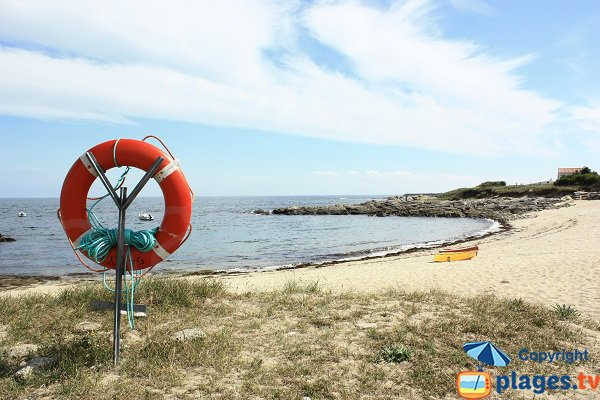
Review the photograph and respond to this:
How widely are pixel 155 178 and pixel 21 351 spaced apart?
7.29ft

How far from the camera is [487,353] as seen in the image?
4.06m

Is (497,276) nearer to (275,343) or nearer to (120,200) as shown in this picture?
(275,343)

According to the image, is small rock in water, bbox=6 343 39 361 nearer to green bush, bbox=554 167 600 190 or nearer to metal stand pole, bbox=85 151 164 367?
metal stand pole, bbox=85 151 164 367

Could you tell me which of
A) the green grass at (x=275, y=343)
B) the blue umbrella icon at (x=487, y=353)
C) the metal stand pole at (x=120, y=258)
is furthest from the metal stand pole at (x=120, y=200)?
the blue umbrella icon at (x=487, y=353)

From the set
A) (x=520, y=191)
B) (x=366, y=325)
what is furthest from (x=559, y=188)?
(x=366, y=325)

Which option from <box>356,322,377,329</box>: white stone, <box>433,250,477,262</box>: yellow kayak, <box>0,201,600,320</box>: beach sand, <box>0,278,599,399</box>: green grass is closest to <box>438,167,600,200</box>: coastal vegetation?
<box>0,201,600,320</box>: beach sand

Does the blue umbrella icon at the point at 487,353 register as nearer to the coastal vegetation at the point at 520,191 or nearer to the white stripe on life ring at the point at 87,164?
the white stripe on life ring at the point at 87,164

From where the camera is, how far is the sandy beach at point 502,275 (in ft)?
26.2

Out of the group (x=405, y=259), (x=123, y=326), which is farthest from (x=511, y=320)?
(x=405, y=259)

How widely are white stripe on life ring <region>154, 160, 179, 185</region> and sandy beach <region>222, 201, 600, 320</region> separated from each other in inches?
178

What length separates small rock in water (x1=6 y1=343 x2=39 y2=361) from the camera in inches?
158

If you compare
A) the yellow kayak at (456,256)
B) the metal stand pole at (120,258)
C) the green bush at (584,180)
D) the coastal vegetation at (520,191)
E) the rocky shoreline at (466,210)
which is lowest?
the yellow kayak at (456,256)

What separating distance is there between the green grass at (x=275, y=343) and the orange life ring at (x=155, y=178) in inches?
38.2

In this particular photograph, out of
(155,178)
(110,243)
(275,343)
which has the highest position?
(155,178)
